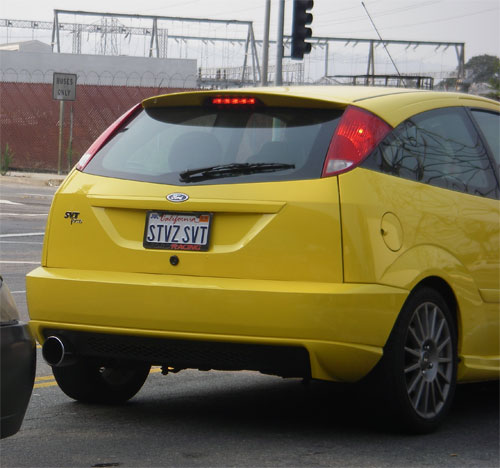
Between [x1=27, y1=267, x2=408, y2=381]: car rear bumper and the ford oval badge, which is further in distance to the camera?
the ford oval badge

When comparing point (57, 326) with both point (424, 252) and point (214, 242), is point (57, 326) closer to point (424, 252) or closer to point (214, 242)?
point (214, 242)

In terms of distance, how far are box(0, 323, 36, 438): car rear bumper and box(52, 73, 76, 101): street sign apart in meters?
28.0

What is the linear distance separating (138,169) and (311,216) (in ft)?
3.18

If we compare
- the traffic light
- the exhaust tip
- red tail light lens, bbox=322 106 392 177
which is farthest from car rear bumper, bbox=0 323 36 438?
the traffic light

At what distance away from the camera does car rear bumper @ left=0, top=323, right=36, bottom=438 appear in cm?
396

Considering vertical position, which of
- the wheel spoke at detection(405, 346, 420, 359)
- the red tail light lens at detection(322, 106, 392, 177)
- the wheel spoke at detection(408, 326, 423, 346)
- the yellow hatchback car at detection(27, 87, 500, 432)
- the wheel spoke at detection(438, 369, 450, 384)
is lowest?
the wheel spoke at detection(438, 369, 450, 384)

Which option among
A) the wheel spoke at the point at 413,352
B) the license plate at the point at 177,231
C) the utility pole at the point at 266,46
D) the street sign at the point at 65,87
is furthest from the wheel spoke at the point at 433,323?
the street sign at the point at 65,87

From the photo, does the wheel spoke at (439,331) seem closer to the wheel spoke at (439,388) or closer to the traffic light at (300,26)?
the wheel spoke at (439,388)

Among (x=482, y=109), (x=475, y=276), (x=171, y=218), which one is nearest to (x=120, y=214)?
(x=171, y=218)

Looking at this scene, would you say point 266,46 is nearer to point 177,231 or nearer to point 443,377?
point 443,377

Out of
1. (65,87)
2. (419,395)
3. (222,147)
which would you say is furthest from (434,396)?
(65,87)

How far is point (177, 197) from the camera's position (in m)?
5.25

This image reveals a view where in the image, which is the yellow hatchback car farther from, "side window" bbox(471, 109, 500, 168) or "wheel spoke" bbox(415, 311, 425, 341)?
"side window" bbox(471, 109, 500, 168)

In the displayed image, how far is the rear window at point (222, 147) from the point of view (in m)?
5.25
